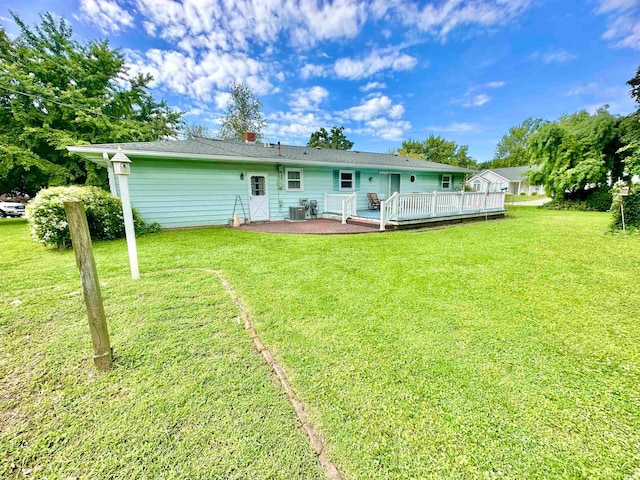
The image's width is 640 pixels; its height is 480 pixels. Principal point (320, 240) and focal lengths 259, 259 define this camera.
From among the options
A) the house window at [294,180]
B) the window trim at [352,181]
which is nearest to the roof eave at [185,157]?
the window trim at [352,181]

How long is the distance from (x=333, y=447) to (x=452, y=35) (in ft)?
54.3

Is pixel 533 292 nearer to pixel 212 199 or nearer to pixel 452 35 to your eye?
pixel 212 199

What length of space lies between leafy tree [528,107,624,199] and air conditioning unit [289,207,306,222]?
16.8 m

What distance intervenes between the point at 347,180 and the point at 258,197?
4487 millimetres

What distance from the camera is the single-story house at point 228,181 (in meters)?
8.51

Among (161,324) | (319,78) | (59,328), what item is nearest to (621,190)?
(161,324)

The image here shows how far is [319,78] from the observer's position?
18375mm

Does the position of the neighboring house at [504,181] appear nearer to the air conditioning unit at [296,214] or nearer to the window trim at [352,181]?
the window trim at [352,181]

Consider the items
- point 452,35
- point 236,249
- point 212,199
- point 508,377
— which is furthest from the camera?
point 452,35

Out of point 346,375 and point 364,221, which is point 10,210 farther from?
point 346,375

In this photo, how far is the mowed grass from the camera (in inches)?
56.3

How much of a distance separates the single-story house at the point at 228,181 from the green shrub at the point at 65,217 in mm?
1107

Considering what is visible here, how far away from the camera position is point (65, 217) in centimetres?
623

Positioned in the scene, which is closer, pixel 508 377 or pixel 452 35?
pixel 508 377
